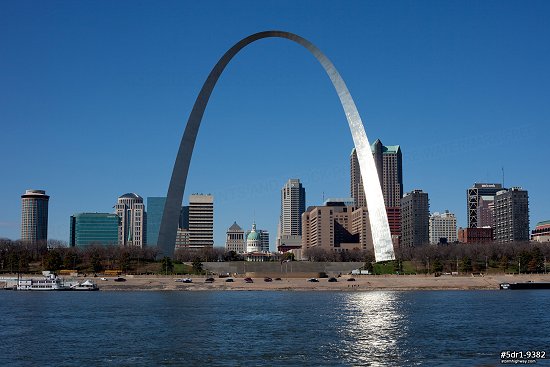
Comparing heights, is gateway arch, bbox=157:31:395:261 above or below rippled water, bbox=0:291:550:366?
above

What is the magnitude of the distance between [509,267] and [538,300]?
43.1 m

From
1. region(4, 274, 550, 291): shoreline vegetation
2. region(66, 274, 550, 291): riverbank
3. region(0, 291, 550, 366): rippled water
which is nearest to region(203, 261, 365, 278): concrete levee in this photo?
region(4, 274, 550, 291): shoreline vegetation

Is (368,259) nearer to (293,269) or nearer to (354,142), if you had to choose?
(293,269)

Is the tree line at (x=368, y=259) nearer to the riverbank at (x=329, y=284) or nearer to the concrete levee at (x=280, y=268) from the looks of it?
the concrete levee at (x=280, y=268)

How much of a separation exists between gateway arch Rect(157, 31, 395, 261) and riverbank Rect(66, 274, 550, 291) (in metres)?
4.43

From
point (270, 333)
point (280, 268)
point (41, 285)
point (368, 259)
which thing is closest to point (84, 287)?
point (41, 285)

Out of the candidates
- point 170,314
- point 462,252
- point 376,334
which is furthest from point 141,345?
point 462,252

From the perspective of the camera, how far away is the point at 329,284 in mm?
89875

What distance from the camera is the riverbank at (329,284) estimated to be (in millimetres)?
86625

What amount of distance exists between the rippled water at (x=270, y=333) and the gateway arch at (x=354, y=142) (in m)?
26.6

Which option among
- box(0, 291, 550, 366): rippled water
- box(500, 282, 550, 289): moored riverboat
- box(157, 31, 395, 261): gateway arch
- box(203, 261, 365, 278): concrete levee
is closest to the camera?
box(0, 291, 550, 366): rippled water

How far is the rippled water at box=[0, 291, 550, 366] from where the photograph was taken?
31.0 meters

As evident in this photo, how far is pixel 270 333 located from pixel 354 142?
50232mm

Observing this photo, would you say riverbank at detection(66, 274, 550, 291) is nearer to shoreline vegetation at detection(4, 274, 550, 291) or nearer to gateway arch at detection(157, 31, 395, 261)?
shoreline vegetation at detection(4, 274, 550, 291)
